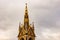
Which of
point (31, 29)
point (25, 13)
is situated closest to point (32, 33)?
point (31, 29)

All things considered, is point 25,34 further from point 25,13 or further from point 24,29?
point 25,13

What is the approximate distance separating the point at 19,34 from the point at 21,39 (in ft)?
5.40

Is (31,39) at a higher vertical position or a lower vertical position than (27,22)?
lower

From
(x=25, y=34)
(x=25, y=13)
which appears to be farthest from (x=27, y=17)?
(x=25, y=34)

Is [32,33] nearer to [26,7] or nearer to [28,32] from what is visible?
[28,32]

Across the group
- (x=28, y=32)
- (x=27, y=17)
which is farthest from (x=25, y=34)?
(x=27, y=17)

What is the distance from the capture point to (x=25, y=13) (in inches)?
2562

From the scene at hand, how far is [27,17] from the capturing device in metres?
64.8

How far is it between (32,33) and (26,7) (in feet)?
22.7

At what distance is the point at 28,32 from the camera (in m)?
61.8

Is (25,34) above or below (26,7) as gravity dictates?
below

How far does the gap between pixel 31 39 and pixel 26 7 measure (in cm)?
837

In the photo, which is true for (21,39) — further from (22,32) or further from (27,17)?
(27,17)

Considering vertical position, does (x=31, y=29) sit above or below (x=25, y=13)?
below
